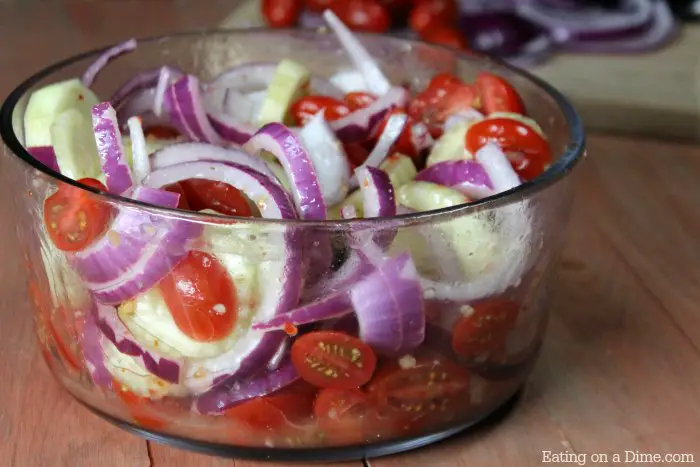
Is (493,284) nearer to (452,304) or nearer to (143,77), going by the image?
(452,304)

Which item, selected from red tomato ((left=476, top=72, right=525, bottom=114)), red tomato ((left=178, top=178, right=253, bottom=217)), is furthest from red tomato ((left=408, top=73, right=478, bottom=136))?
red tomato ((left=178, top=178, right=253, bottom=217))

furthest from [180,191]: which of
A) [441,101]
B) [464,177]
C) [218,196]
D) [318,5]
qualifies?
[318,5]

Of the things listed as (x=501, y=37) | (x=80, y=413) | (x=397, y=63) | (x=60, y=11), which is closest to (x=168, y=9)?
(x=60, y=11)

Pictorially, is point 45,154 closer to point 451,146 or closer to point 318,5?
point 451,146

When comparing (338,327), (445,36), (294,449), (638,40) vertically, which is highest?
(338,327)

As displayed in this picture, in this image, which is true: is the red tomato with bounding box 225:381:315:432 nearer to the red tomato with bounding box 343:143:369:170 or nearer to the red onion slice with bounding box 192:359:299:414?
the red onion slice with bounding box 192:359:299:414

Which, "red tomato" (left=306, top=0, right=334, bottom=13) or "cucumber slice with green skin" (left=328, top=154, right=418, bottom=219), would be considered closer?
"cucumber slice with green skin" (left=328, top=154, right=418, bottom=219)
